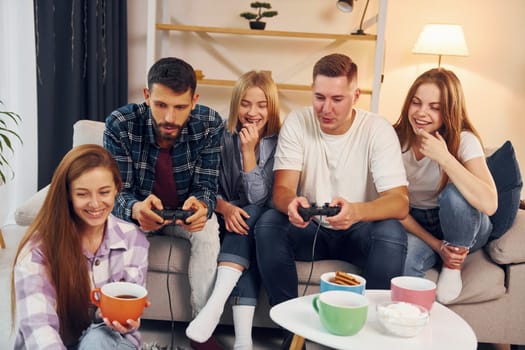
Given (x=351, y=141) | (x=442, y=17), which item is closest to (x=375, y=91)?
(x=442, y=17)

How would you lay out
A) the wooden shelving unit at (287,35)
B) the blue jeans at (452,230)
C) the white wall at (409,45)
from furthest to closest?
the white wall at (409,45)
the wooden shelving unit at (287,35)
the blue jeans at (452,230)

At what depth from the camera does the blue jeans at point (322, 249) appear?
171cm

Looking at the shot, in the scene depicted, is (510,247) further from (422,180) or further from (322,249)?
(322,249)

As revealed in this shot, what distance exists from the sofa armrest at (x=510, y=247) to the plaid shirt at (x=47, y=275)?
3.49ft

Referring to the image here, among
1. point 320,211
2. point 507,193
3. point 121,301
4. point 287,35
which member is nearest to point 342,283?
point 320,211

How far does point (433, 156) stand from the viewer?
6.02ft

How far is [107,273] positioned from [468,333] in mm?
827

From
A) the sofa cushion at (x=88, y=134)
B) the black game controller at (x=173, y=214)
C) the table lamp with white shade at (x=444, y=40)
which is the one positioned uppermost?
the table lamp with white shade at (x=444, y=40)

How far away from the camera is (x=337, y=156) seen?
6.32 ft

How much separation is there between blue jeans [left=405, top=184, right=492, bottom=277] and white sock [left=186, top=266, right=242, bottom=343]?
53 centimetres

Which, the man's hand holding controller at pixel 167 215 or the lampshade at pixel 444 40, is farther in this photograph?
the lampshade at pixel 444 40

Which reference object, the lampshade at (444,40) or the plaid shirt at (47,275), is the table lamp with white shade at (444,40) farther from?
the plaid shirt at (47,275)

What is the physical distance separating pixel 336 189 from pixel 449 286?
445 millimetres

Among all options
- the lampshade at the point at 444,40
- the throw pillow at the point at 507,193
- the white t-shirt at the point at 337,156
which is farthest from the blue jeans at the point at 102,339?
the lampshade at the point at 444,40
